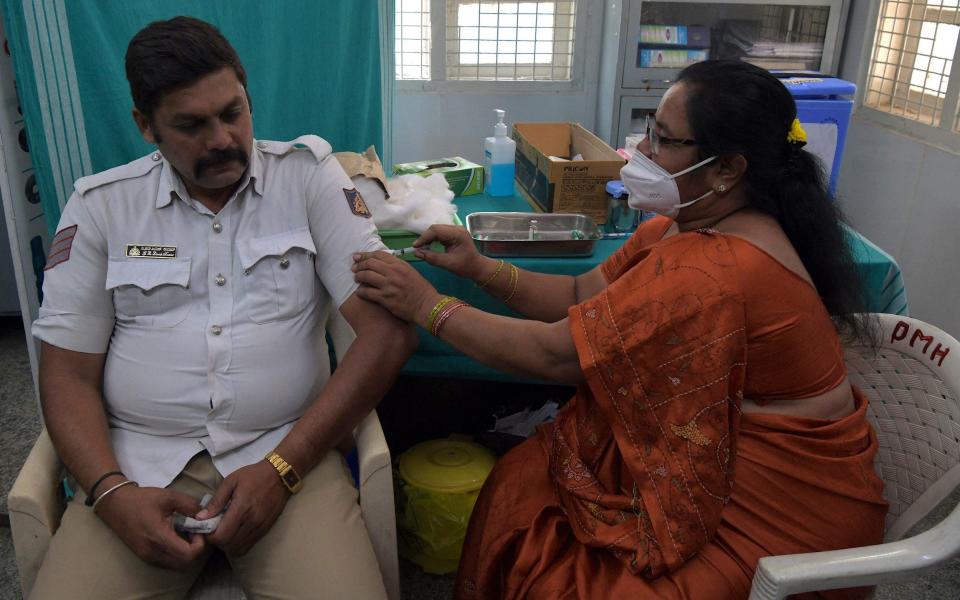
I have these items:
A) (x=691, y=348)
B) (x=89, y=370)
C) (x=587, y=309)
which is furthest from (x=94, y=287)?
(x=691, y=348)

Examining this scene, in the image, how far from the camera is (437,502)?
1842 millimetres

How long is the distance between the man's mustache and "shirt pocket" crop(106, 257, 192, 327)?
0.18 metres

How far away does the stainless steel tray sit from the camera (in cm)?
183

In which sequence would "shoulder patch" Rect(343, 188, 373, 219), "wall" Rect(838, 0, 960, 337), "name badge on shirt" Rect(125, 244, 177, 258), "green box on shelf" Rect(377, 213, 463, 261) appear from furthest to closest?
"wall" Rect(838, 0, 960, 337) → "green box on shelf" Rect(377, 213, 463, 261) → "shoulder patch" Rect(343, 188, 373, 219) → "name badge on shirt" Rect(125, 244, 177, 258)

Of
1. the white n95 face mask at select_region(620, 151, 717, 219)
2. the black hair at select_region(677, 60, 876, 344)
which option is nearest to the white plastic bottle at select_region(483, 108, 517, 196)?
the white n95 face mask at select_region(620, 151, 717, 219)

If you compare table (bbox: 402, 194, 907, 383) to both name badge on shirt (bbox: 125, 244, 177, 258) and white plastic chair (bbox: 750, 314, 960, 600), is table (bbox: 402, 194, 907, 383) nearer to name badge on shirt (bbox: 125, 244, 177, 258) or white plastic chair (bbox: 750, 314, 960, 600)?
white plastic chair (bbox: 750, 314, 960, 600)

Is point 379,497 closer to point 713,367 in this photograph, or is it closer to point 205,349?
point 205,349

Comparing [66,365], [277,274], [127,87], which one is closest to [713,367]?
[277,274]

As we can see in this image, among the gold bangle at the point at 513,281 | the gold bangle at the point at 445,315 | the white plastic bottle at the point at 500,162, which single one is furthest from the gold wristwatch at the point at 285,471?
the white plastic bottle at the point at 500,162

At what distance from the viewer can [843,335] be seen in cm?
141

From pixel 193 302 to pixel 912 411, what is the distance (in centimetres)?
143

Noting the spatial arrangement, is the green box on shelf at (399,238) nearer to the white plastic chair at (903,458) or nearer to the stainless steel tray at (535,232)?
the stainless steel tray at (535,232)

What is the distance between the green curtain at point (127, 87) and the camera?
159 cm

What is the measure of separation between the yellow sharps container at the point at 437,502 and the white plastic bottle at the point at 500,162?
907 millimetres
